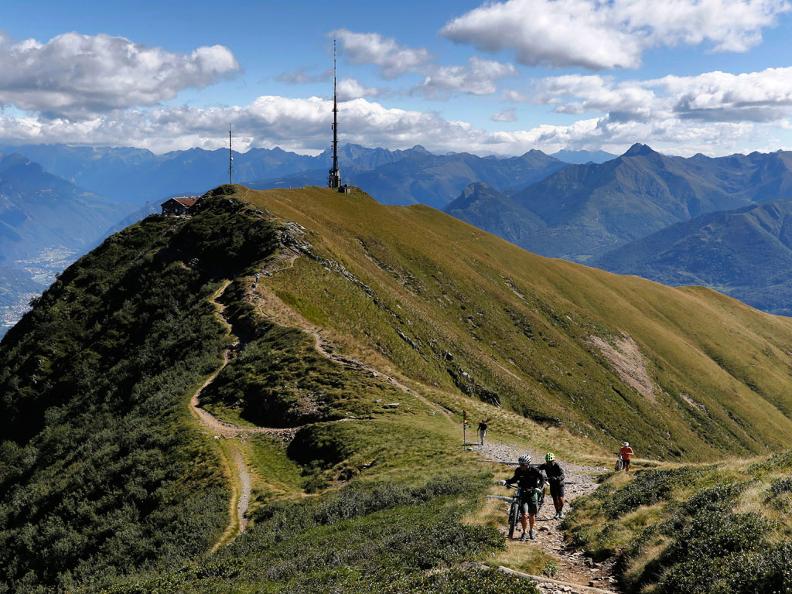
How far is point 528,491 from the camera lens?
17031 mm

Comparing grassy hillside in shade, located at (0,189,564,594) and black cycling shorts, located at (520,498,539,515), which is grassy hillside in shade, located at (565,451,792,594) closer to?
black cycling shorts, located at (520,498,539,515)

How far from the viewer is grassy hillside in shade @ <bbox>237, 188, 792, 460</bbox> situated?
64.5 m

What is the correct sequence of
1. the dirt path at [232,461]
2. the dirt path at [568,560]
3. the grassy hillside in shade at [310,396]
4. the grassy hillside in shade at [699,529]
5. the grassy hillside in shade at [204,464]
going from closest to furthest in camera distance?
the grassy hillside in shade at [699,529], the dirt path at [568,560], the grassy hillside in shade at [204,464], the grassy hillside in shade at [310,396], the dirt path at [232,461]

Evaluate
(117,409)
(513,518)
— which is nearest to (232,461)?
(117,409)

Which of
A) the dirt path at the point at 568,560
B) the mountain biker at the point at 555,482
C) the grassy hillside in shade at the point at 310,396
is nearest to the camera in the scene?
the dirt path at the point at 568,560

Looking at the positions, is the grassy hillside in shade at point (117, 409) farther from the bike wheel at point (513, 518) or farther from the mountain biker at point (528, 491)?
the mountain biker at point (528, 491)

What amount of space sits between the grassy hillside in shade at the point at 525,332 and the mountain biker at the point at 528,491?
3189cm

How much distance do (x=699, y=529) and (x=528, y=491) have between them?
4.66 metres

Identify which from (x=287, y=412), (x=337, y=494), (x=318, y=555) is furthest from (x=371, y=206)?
(x=318, y=555)

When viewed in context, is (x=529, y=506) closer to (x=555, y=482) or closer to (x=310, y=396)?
(x=555, y=482)

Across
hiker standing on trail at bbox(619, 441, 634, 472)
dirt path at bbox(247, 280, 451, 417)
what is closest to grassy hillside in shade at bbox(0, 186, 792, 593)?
dirt path at bbox(247, 280, 451, 417)

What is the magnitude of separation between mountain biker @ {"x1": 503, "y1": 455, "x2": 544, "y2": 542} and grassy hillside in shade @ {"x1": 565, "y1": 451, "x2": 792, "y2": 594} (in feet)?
4.93

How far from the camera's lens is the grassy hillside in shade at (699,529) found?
37.0 feet

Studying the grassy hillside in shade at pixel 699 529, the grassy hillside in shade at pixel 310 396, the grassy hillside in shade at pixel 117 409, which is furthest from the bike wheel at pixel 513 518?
the grassy hillside in shade at pixel 117 409
